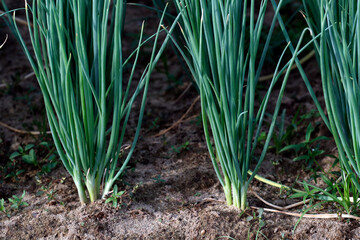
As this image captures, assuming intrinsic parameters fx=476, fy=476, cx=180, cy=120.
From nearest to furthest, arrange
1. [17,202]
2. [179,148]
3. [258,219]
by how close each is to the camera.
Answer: [258,219] < [17,202] < [179,148]

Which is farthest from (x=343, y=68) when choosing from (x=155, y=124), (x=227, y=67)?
(x=155, y=124)

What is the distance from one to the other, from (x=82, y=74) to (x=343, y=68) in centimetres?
86

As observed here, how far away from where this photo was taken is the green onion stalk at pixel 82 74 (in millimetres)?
1565

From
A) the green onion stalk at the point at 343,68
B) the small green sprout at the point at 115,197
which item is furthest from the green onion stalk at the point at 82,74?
the green onion stalk at the point at 343,68

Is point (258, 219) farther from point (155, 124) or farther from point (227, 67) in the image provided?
point (155, 124)

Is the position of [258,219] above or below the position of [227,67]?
below

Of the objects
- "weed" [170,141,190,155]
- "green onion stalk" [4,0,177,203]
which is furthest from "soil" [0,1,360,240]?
"green onion stalk" [4,0,177,203]

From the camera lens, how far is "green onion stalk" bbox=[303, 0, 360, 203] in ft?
4.90

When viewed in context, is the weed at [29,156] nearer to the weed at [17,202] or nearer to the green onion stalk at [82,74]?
the weed at [17,202]

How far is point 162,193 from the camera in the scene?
1.94 metres

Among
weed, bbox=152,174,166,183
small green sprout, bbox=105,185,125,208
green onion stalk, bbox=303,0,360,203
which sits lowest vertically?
weed, bbox=152,174,166,183

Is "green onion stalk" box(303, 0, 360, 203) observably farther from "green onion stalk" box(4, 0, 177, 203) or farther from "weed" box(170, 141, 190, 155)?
"weed" box(170, 141, 190, 155)

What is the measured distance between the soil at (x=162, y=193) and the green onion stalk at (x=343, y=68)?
296mm

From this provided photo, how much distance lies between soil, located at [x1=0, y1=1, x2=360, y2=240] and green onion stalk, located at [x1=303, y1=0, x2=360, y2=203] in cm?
30
